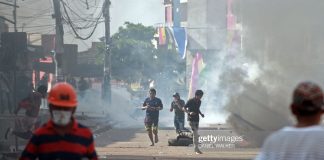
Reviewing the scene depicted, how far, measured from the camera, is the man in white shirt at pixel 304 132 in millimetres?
4453

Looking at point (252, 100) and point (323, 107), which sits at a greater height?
point (323, 107)

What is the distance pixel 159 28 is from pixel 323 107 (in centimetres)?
7087

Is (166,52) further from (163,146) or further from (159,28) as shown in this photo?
(163,146)

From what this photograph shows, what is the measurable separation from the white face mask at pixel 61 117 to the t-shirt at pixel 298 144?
4.31 ft

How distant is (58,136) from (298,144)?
155cm

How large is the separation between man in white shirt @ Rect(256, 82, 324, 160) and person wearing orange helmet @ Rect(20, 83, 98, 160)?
1323 mm

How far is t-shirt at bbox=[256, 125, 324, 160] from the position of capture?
4.45 meters

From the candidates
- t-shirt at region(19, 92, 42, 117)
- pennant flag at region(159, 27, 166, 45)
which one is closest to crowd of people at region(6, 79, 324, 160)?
t-shirt at region(19, 92, 42, 117)

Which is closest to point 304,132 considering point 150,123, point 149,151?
point 149,151

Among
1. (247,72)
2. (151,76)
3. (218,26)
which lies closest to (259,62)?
(247,72)

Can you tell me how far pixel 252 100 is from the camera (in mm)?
21328

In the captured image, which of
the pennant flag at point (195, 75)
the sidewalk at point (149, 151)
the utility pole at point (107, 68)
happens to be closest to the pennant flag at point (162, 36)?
the pennant flag at point (195, 75)

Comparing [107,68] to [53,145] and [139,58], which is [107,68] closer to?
[139,58]

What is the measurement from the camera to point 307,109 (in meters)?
4.48
